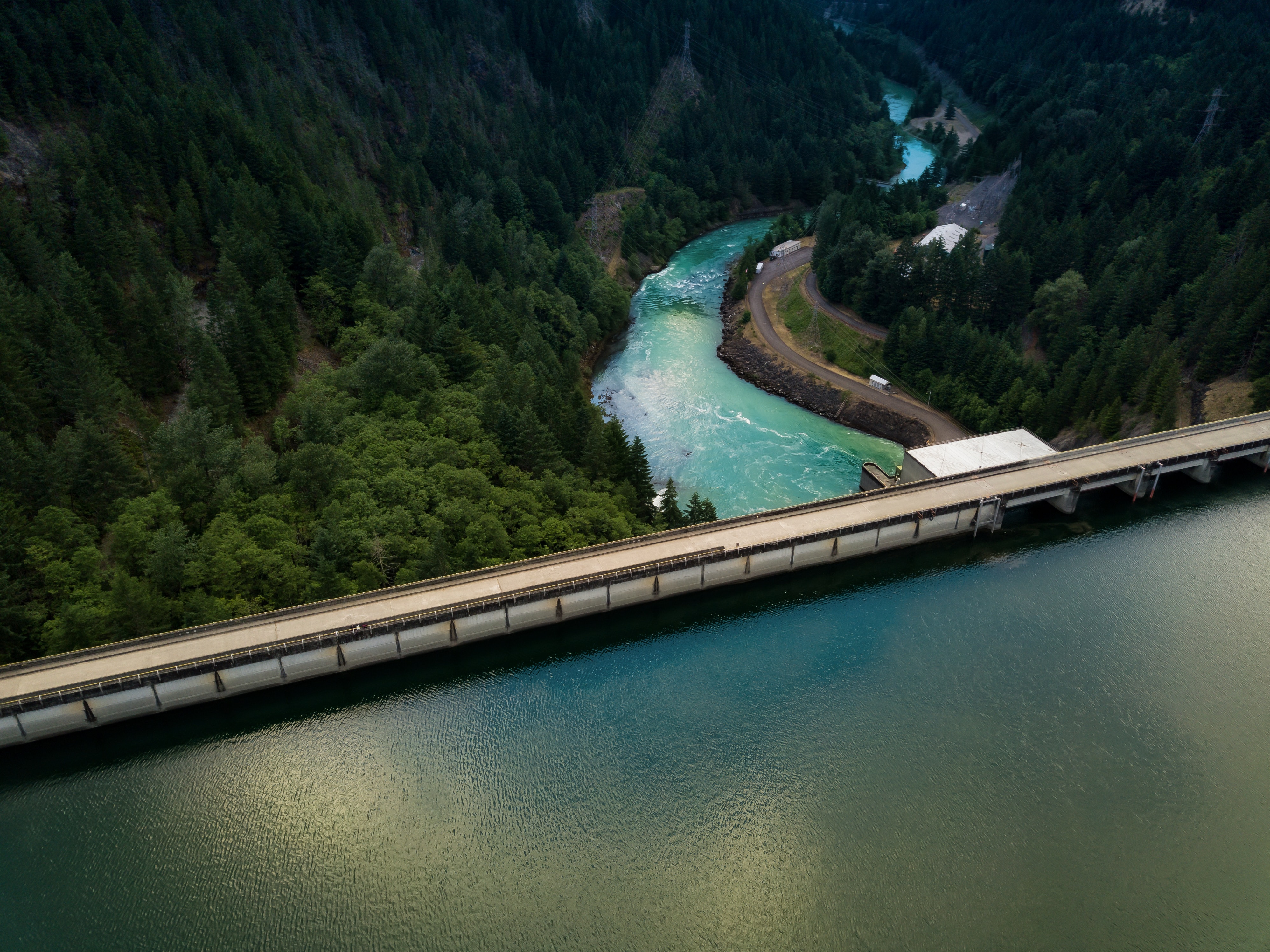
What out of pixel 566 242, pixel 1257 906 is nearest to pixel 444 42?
pixel 566 242

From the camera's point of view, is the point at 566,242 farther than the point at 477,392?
Yes

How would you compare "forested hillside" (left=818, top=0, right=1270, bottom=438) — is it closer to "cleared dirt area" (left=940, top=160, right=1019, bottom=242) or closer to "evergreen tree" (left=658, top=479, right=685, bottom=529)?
"cleared dirt area" (left=940, top=160, right=1019, bottom=242)

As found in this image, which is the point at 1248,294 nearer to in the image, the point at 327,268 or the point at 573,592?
the point at 573,592

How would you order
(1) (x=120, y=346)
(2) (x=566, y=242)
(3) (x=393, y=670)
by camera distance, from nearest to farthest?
(3) (x=393, y=670), (1) (x=120, y=346), (2) (x=566, y=242)

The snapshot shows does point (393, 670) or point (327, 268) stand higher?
point (327, 268)

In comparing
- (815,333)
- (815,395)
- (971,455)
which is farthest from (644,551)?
(815,333)

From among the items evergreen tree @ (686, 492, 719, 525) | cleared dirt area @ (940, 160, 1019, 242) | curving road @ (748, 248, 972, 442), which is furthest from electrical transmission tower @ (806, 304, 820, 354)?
evergreen tree @ (686, 492, 719, 525)

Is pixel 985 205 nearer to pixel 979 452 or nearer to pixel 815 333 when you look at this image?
pixel 815 333

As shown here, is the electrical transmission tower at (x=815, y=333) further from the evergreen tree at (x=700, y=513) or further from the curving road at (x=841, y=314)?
the evergreen tree at (x=700, y=513)
